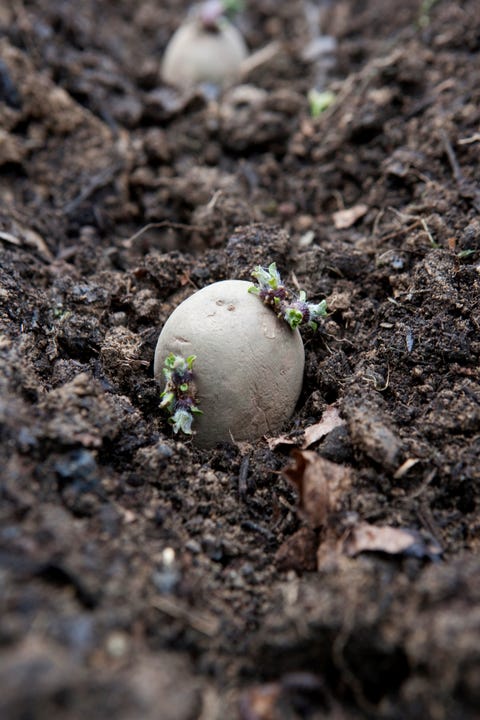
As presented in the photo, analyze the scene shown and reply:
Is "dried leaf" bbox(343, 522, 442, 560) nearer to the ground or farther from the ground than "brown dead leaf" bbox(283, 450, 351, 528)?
nearer to the ground

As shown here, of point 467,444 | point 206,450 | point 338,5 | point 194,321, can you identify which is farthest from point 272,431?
point 338,5

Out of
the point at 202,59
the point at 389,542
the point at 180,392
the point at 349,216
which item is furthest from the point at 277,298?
the point at 202,59

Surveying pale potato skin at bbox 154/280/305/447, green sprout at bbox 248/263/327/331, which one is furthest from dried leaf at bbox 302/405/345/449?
green sprout at bbox 248/263/327/331

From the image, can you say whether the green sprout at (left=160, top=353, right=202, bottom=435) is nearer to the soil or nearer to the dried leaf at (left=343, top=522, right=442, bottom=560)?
the soil

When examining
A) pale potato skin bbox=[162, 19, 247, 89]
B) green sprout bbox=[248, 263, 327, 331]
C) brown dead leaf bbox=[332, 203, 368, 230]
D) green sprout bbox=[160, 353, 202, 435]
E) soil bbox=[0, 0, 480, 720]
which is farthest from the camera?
pale potato skin bbox=[162, 19, 247, 89]

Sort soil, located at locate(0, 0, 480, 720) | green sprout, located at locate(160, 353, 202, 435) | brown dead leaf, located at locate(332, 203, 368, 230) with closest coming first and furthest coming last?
soil, located at locate(0, 0, 480, 720)
green sprout, located at locate(160, 353, 202, 435)
brown dead leaf, located at locate(332, 203, 368, 230)
